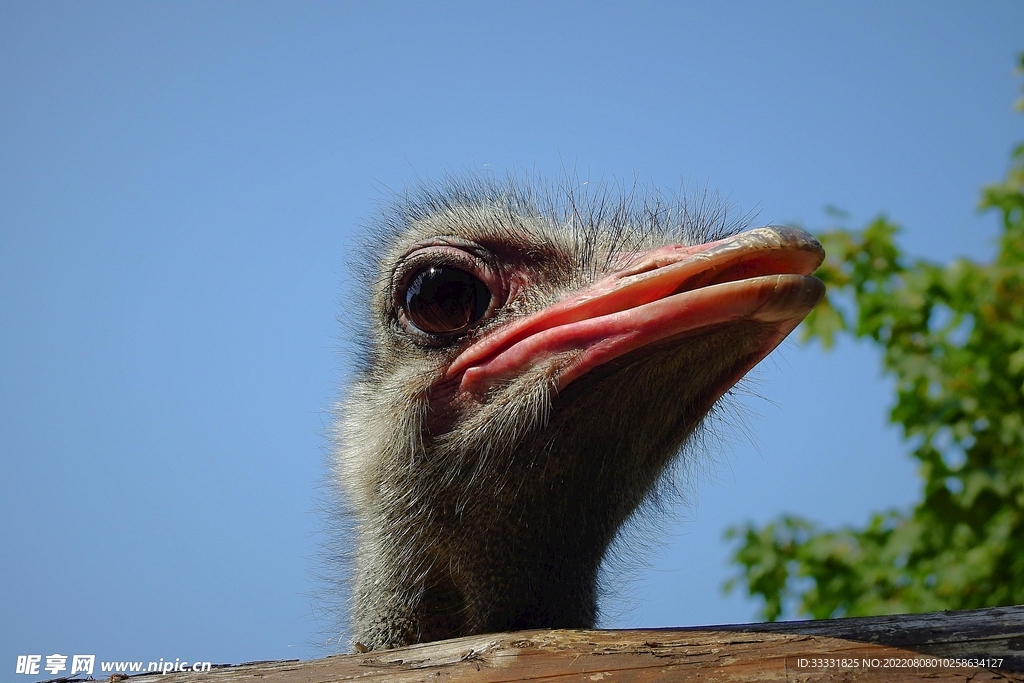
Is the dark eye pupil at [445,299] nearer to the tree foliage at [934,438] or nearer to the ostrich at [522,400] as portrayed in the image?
the ostrich at [522,400]

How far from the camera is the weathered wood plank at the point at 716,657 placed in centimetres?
166

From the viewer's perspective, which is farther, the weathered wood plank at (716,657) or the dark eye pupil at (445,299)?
the dark eye pupil at (445,299)

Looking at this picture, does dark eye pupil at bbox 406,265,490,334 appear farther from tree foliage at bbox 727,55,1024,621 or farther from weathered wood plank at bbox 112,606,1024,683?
tree foliage at bbox 727,55,1024,621

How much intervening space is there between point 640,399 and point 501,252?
0.63 meters

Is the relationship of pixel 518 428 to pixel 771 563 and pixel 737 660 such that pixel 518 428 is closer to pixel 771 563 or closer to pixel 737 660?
pixel 737 660

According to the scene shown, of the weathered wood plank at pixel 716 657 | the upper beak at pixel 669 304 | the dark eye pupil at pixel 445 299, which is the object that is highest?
the dark eye pupil at pixel 445 299

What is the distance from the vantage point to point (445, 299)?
278cm

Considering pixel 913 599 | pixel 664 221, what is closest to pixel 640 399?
pixel 664 221

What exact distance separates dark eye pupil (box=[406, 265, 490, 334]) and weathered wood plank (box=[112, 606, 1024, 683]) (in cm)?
115

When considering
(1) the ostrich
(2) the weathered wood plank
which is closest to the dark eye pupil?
(1) the ostrich

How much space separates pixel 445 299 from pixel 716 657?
140cm

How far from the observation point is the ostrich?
2316mm

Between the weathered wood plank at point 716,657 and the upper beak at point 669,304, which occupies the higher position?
the upper beak at point 669,304

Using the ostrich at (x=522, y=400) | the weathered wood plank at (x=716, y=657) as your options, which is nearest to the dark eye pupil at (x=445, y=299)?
the ostrich at (x=522, y=400)
